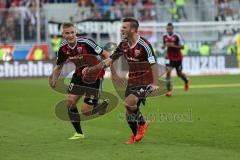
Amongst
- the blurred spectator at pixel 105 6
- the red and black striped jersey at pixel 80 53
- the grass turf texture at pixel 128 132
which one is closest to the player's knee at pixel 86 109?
the grass turf texture at pixel 128 132

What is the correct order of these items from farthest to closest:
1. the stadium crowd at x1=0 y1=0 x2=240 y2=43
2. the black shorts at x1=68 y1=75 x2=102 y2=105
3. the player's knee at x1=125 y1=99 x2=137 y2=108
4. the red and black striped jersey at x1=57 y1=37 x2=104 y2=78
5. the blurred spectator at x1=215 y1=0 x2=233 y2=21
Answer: the blurred spectator at x1=215 y1=0 x2=233 y2=21 → the stadium crowd at x1=0 y1=0 x2=240 y2=43 → the black shorts at x1=68 y1=75 x2=102 y2=105 → the red and black striped jersey at x1=57 y1=37 x2=104 y2=78 → the player's knee at x1=125 y1=99 x2=137 y2=108

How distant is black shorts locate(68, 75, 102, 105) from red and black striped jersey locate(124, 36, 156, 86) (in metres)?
0.96

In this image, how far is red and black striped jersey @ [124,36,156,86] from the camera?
11.5 metres

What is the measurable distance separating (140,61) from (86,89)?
4.57ft

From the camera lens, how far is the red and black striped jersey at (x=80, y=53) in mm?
12289

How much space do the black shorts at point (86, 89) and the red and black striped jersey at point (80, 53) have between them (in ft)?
0.56

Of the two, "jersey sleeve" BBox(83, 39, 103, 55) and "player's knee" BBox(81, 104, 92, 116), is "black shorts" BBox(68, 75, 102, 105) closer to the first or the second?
"player's knee" BBox(81, 104, 92, 116)

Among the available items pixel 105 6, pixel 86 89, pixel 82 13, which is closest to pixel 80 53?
pixel 86 89

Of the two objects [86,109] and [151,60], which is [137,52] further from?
[86,109]

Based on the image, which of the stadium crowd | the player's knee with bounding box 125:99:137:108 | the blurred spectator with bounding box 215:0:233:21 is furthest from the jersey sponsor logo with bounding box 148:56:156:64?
the blurred spectator with bounding box 215:0:233:21

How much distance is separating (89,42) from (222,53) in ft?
65.5

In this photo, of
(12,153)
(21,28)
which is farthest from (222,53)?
(12,153)

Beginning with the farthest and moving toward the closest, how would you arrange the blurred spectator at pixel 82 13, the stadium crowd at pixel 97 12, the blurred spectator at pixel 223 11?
1. the blurred spectator at pixel 223 11
2. the blurred spectator at pixel 82 13
3. the stadium crowd at pixel 97 12

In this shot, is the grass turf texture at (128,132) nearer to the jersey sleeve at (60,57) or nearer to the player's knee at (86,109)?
the player's knee at (86,109)
